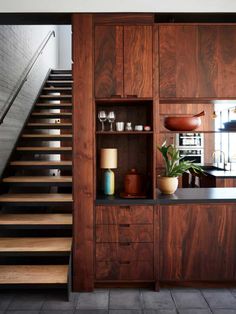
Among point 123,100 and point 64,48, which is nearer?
point 123,100

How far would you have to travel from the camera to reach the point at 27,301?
10.7 feet

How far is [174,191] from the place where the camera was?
377 cm

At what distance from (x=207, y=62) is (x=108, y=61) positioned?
95 cm

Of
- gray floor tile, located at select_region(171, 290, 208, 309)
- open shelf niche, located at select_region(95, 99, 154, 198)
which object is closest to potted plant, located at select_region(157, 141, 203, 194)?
open shelf niche, located at select_region(95, 99, 154, 198)

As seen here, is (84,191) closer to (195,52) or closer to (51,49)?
(195,52)

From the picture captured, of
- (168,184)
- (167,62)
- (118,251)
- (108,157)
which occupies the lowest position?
(118,251)

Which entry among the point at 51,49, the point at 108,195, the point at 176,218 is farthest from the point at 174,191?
the point at 51,49

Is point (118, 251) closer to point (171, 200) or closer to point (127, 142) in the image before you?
point (171, 200)

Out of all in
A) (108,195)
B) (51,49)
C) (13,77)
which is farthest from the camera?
(51,49)

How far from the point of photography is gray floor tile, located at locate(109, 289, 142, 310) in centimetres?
318

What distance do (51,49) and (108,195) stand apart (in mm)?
6159

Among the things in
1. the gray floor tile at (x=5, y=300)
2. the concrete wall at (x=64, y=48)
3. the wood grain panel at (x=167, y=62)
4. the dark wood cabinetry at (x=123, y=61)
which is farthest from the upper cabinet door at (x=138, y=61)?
the concrete wall at (x=64, y=48)

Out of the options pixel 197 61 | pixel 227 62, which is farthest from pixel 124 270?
pixel 227 62

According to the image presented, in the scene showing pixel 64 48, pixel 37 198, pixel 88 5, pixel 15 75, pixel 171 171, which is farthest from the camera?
pixel 64 48
